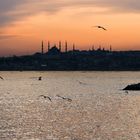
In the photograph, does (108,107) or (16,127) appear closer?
(16,127)

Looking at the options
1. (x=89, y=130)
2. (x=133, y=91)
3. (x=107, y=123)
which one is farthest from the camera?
(x=133, y=91)

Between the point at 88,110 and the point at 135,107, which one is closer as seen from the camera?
the point at 88,110

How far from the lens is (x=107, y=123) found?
76.6 meters

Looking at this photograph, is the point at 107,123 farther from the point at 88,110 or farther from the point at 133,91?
the point at 133,91

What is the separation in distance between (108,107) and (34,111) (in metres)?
14.9

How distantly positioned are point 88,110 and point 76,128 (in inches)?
1054

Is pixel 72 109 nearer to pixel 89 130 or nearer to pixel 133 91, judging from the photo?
pixel 89 130

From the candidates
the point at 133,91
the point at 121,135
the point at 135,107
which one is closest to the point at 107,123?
the point at 121,135

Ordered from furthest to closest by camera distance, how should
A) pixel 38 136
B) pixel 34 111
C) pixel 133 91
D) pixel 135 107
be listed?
pixel 133 91 → pixel 135 107 → pixel 34 111 → pixel 38 136

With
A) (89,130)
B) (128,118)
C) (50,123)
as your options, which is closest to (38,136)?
(89,130)

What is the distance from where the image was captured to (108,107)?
342 ft

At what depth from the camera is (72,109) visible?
325 feet

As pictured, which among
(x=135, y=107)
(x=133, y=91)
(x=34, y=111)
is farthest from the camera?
(x=133, y=91)

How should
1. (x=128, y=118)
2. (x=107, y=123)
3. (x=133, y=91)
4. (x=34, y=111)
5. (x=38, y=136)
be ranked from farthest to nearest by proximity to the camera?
(x=133, y=91), (x=34, y=111), (x=128, y=118), (x=107, y=123), (x=38, y=136)
